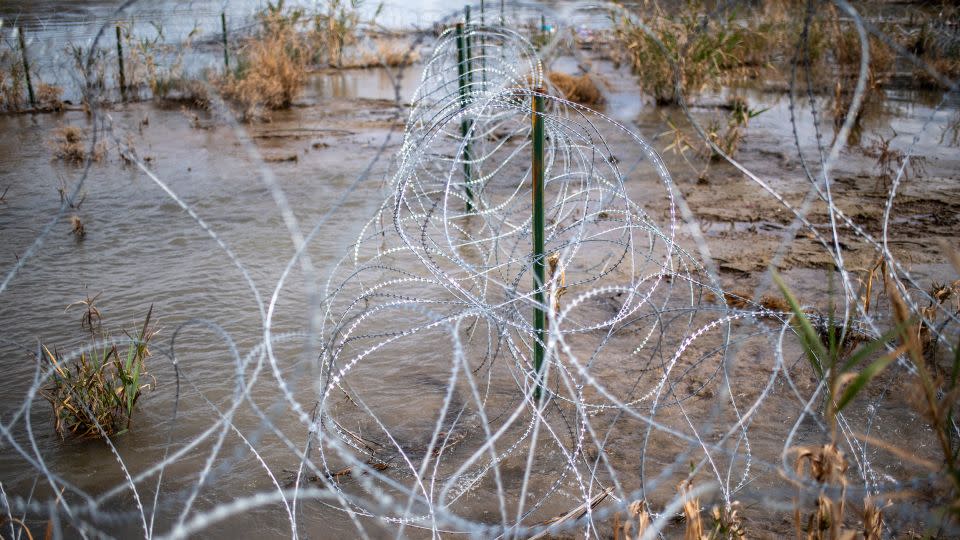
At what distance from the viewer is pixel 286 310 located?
4.52 meters

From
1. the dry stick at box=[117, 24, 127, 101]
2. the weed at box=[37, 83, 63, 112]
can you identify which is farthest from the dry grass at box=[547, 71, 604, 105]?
the weed at box=[37, 83, 63, 112]

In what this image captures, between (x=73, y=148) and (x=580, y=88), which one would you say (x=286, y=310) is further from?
(x=580, y=88)

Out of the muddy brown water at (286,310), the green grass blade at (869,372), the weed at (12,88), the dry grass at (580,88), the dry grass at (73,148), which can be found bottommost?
the muddy brown water at (286,310)

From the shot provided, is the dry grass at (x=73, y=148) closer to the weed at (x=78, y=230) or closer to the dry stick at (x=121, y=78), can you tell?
the weed at (x=78, y=230)

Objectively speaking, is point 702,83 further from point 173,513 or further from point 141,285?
point 173,513

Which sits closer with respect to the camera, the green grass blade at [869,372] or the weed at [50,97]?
the green grass blade at [869,372]

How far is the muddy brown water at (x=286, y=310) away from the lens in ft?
9.84

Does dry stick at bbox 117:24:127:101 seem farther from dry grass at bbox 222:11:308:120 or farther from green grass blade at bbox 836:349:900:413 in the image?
green grass blade at bbox 836:349:900:413

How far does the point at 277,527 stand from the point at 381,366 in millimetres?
1227

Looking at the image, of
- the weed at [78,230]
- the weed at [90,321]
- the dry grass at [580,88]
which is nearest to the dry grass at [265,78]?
the dry grass at [580,88]

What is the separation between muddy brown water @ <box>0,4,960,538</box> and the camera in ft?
9.84

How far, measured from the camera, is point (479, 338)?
4199 millimetres

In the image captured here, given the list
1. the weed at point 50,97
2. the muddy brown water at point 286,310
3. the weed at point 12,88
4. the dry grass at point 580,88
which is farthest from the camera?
the dry grass at point 580,88

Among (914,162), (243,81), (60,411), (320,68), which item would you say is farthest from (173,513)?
(320,68)
